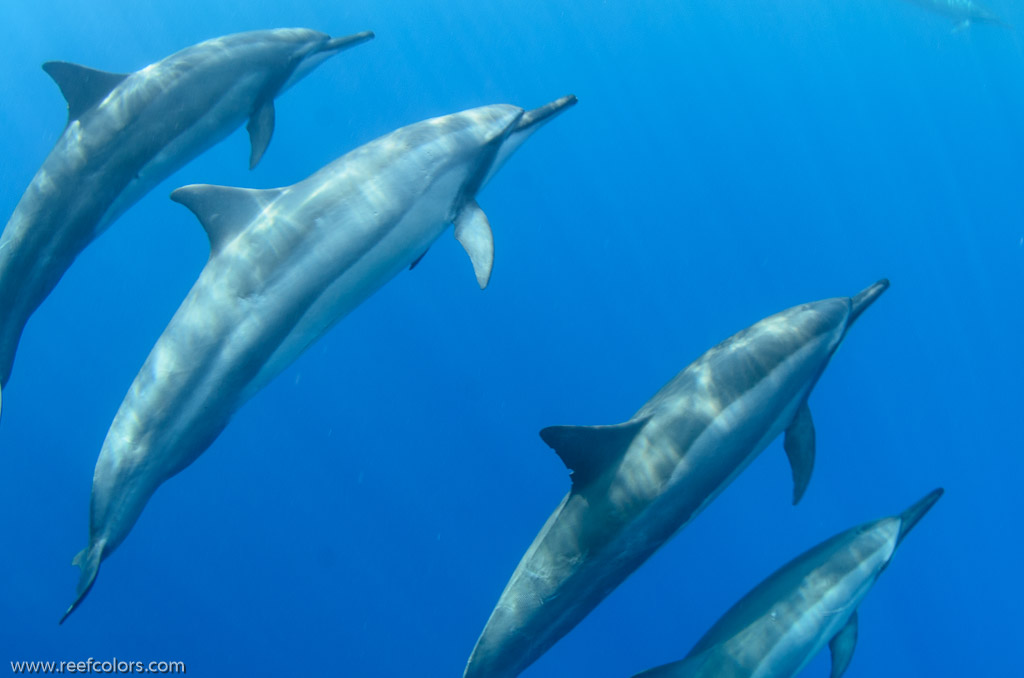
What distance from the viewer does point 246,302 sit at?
3275 mm

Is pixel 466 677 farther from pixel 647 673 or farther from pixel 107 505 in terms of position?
pixel 107 505

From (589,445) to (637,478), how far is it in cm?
29

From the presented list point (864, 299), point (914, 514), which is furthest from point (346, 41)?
point (914, 514)

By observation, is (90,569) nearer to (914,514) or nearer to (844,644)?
(844,644)

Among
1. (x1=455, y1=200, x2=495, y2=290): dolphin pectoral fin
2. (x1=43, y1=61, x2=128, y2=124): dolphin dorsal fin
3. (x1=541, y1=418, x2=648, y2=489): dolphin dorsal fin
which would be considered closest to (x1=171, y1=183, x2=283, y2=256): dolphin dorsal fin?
(x1=455, y1=200, x2=495, y2=290): dolphin pectoral fin

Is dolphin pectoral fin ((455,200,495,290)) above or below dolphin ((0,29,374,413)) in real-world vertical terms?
below

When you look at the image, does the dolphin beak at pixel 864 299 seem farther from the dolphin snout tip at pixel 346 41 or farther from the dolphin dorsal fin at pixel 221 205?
the dolphin snout tip at pixel 346 41

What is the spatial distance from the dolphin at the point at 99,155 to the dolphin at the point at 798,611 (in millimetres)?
4501

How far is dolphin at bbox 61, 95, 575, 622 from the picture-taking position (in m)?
3.27

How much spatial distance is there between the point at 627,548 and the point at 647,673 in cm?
122

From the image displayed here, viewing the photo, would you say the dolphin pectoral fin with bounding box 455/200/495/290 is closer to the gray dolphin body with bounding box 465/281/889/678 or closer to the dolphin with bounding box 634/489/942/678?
the gray dolphin body with bounding box 465/281/889/678

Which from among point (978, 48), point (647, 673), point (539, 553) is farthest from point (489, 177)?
point (978, 48)

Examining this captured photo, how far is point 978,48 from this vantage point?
78.8 feet

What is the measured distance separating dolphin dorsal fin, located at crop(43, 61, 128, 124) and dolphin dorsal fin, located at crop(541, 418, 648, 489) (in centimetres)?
369
